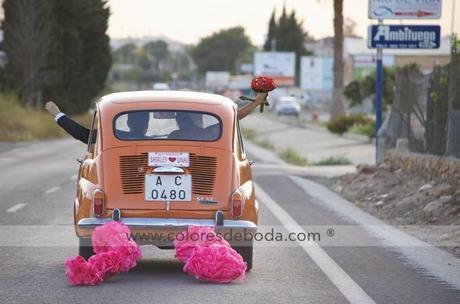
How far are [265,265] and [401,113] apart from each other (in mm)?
13314

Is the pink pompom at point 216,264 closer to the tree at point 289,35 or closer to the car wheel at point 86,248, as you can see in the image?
the car wheel at point 86,248

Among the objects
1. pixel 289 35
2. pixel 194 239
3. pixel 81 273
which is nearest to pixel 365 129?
pixel 194 239

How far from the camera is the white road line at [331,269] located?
9.88 m

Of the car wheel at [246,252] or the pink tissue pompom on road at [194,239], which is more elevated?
the pink tissue pompom on road at [194,239]

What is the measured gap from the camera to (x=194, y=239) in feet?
35.3

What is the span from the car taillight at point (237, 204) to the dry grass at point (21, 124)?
37.8 m

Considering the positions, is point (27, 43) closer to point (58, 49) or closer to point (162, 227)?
point (58, 49)

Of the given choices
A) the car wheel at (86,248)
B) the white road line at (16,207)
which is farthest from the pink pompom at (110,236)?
the white road line at (16,207)

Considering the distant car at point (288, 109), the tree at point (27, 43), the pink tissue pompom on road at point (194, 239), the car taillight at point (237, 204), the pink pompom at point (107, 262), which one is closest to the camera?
the pink pompom at point (107, 262)

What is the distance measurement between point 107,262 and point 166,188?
36.1 inches

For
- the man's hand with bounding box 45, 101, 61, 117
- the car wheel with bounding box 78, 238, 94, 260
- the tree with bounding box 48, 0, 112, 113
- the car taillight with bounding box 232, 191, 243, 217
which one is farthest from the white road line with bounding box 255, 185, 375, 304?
the tree with bounding box 48, 0, 112, 113

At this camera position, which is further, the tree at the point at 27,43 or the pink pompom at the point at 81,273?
the tree at the point at 27,43

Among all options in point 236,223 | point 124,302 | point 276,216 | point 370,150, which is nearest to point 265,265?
point 236,223

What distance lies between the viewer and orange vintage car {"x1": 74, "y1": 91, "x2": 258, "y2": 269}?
1094cm
